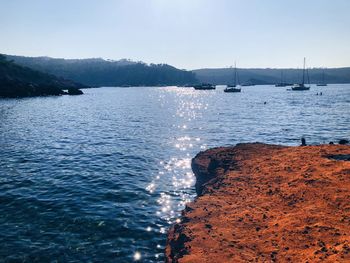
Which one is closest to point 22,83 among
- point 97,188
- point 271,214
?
point 97,188

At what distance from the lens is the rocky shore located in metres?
10.7

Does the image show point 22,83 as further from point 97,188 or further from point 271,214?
point 271,214

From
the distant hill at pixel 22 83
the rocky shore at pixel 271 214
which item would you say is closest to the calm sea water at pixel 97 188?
the rocky shore at pixel 271 214

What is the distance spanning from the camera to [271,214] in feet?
44.7

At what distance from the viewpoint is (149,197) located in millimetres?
20344

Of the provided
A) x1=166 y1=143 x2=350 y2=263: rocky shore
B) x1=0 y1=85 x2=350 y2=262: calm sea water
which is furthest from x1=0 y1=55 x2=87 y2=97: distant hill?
x1=166 y1=143 x2=350 y2=263: rocky shore

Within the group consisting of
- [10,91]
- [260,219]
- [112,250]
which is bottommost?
[112,250]

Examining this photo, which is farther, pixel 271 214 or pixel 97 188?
pixel 97 188

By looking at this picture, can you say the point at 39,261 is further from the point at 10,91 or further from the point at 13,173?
the point at 10,91

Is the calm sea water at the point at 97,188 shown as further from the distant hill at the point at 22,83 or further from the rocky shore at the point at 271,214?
the distant hill at the point at 22,83

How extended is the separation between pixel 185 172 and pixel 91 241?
1303cm

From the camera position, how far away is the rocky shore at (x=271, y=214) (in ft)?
35.2

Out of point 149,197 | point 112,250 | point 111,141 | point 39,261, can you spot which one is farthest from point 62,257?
point 111,141

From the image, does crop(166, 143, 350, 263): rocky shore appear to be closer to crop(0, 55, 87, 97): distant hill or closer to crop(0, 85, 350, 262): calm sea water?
crop(0, 85, 350, 262): calm sea water
